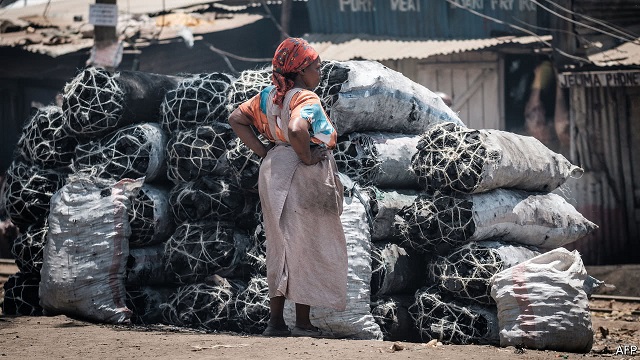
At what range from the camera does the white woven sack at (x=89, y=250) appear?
646cm

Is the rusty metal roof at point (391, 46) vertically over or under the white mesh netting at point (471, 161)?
over

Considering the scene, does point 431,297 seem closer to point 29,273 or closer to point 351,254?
point 351,254

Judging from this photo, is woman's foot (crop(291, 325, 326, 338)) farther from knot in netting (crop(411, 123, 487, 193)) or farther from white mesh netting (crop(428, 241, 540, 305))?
knot in netting (crop(411, 123, 487, 193))

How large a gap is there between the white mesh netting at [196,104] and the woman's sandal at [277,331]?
1794 mm

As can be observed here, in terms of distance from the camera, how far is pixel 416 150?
22.4ft

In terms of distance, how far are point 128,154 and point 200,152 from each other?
1.86 ft

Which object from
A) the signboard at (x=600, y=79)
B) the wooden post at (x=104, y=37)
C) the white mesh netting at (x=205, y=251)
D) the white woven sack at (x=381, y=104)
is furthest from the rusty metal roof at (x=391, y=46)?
the white mesh netting at (x=205, y=251)

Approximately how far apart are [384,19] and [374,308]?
9.48m

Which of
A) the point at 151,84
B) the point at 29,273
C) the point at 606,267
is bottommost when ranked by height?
the point at 606,267

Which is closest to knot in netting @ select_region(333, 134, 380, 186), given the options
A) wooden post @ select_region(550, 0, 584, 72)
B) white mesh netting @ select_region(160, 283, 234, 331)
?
white mesh netting @ select_region(160, 283, 234, 331)

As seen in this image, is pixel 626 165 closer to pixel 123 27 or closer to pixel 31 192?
pixel 31 192

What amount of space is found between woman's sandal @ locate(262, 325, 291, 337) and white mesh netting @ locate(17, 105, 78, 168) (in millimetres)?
2425

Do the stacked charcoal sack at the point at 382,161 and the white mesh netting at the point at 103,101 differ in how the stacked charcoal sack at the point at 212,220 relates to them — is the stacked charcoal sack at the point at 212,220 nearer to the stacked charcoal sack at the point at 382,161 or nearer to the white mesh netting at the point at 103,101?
the white mesh netting at the point at 103,101

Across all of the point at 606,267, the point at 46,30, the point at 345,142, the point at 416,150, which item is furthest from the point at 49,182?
the point at 46,30
